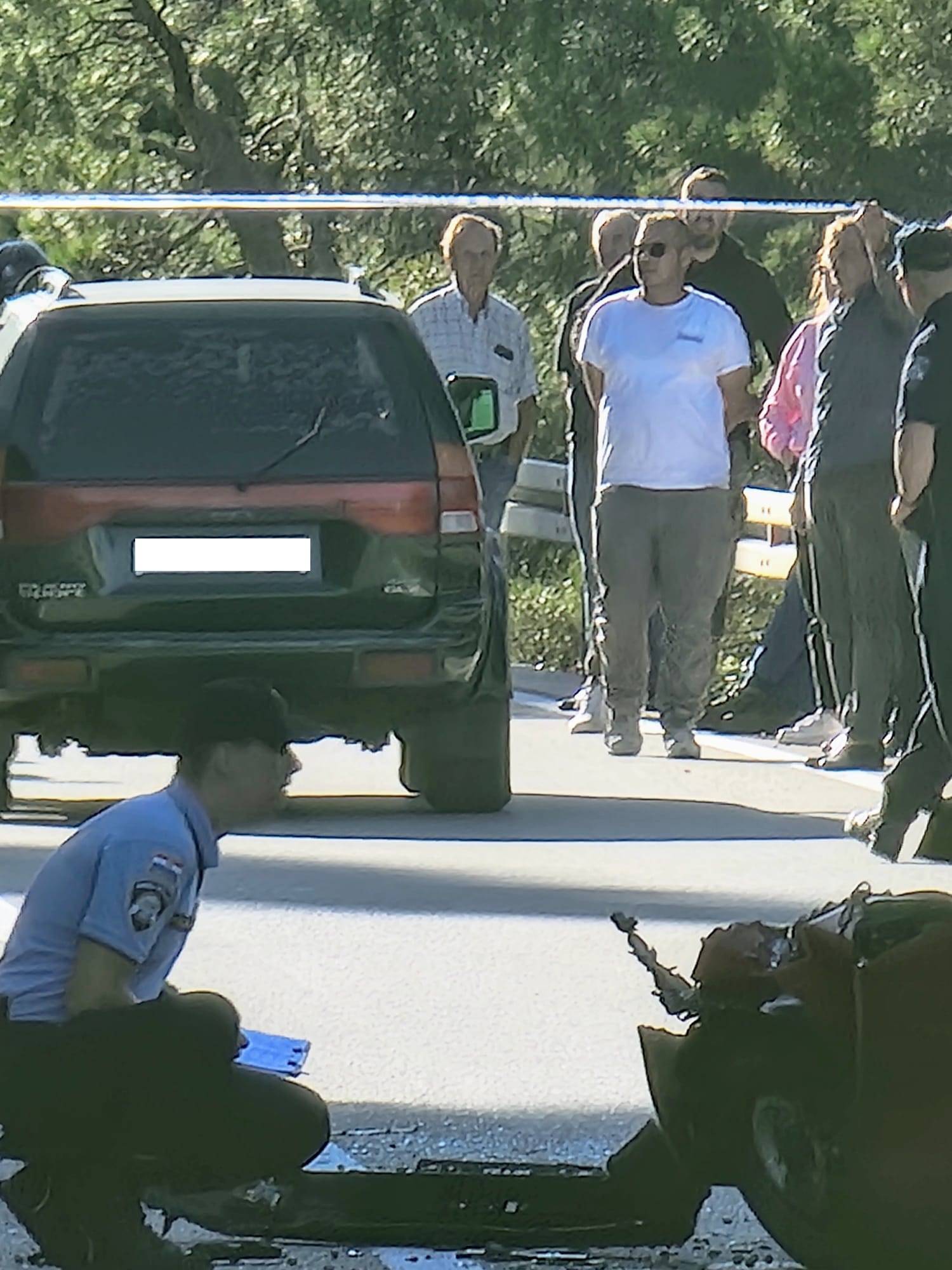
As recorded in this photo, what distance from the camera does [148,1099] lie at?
532 centimetres

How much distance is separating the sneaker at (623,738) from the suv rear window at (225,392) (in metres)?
2.34

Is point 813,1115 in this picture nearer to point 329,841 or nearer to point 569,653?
point 329,841

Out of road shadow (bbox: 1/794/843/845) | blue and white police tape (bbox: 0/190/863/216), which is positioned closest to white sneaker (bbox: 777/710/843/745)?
road shadow (bbox: 1/794/843/845)

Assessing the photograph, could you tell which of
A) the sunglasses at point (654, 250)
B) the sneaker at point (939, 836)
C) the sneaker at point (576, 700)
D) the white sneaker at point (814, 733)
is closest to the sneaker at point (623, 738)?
the white sneaker at point (814, 733)

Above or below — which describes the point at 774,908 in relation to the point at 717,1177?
below

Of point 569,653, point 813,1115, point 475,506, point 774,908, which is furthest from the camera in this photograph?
point 569,653

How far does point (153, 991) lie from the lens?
17.9 feet

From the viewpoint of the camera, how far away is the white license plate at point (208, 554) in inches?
427

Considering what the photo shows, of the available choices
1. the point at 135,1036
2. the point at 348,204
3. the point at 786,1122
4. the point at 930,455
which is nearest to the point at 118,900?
the point at 135,1036

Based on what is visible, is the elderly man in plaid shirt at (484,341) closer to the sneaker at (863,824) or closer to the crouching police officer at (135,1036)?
the sneaker at (863,824)

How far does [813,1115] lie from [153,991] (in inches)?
41.1

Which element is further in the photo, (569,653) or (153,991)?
(569,653)

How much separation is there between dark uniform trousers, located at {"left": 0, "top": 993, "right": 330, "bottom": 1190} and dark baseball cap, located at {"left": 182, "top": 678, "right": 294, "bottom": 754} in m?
0.40

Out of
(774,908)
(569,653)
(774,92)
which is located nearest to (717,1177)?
(774,908)
